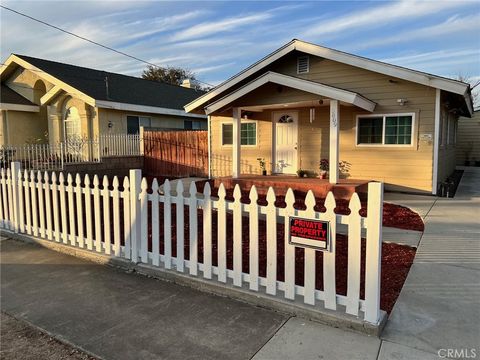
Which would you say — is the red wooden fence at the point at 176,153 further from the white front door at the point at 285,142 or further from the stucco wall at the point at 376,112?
the stucco wall at the point at 376,112

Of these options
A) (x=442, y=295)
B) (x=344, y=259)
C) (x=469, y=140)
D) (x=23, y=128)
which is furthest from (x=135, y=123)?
A: (x=469, y=140)

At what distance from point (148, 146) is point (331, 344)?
1512 centimetres

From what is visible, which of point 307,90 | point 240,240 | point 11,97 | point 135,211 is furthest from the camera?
point 11,97

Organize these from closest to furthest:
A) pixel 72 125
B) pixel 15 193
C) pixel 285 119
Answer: pixel 15 193 → pixel 285 119 → pixel 72 125

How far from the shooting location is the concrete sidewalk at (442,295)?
2.81 m

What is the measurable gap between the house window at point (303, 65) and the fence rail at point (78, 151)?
848 centimetres

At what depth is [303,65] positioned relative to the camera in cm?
1174

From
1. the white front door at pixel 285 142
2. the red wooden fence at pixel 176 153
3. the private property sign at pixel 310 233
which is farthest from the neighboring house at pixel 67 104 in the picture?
the private property sign at pixel 310 233

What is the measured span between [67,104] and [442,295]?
18.3 m

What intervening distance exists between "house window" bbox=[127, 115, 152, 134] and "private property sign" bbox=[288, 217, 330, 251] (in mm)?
16420

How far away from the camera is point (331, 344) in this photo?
8.95 feet

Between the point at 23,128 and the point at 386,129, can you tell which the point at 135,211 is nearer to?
the point at 386,129

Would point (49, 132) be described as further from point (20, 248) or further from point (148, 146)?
point (20, 248)

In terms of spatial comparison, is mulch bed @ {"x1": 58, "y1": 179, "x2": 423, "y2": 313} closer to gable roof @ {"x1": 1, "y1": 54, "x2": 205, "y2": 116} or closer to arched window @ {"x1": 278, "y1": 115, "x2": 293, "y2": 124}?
arched window @ {"x1": 278, "y1": 115, "x2": 293, "y2": 124}
